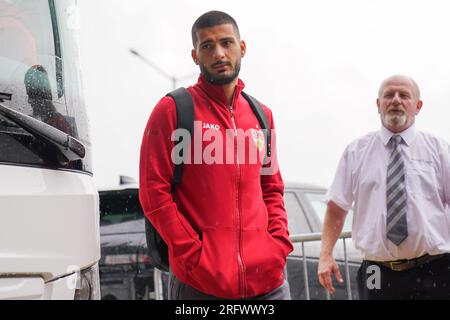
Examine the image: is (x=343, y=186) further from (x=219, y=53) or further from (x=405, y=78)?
(x=219, y=53)

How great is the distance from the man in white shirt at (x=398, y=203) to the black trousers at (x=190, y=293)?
41.0 inches

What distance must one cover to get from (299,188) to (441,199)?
3.14m

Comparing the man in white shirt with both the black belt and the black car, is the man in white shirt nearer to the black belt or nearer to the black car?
the black belt

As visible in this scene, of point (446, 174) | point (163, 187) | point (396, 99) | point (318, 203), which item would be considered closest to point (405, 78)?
point (396, 99)

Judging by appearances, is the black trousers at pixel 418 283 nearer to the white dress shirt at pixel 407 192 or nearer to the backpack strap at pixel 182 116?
the white dress shirt at pixel 407 192

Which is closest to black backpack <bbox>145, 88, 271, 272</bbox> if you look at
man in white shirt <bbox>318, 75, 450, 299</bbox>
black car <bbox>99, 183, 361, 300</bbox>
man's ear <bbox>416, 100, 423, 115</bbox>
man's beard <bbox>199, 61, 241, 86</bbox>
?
man's beard <bbox>199, 61, 241, 86</bbox>

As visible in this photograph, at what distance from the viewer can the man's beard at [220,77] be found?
8.13 ft

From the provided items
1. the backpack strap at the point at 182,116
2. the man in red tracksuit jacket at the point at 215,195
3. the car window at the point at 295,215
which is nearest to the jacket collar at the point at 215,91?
the man in red tracksuit jacket at the point at 215,195

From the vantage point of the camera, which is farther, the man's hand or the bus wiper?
the man's hand

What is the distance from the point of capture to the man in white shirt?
3.31 m

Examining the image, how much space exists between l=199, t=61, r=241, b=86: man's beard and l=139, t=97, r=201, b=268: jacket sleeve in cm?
19

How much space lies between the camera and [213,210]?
235 centimetres

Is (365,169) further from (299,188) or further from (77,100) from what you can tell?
(299,188)
